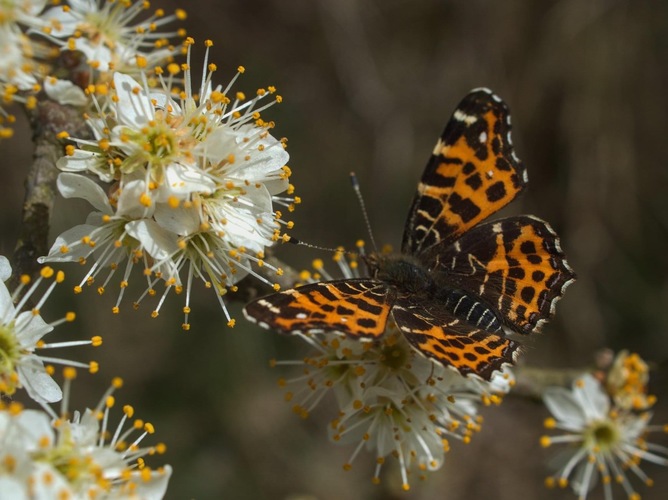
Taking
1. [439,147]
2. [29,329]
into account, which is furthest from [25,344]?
[439,147]

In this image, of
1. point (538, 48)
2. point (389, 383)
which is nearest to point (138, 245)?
point (389, 383)

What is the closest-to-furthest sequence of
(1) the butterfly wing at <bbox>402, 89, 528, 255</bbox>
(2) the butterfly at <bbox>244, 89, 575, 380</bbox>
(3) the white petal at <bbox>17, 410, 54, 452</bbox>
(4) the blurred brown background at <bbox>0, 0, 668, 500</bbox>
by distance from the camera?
(3) the white petal at <bbox>17, 410, 54, 452</bbox>, (2) the butterfly at <bbox>244, 89, 575, 380</bbox>, (1) the butterfly wing at <bbox>402, 89, 528, 255</bbox>, (4) the blurred brown background at <bbox>0, 0, 668, 500</bbox>

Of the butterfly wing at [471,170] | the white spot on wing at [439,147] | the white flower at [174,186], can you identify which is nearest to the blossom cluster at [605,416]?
the butterfly wing at [471,170]

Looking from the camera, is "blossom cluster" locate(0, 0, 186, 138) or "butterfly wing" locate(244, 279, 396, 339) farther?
"blossom cluster" locate(0, 0, 186, 138)

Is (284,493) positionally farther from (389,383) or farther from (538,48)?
(538,48)

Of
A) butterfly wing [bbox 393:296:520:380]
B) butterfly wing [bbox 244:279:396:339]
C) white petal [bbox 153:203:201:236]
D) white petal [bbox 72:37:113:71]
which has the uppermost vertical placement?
white petal [bbox 72:37:113:71]

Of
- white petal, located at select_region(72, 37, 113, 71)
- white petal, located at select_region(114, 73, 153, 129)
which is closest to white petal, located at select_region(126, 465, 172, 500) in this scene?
white petal, located at select_region(114, 73, 153, 129)

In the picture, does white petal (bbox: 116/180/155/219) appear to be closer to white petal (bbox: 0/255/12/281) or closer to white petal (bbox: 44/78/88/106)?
white petal (bbox: 0/255/12/281)
